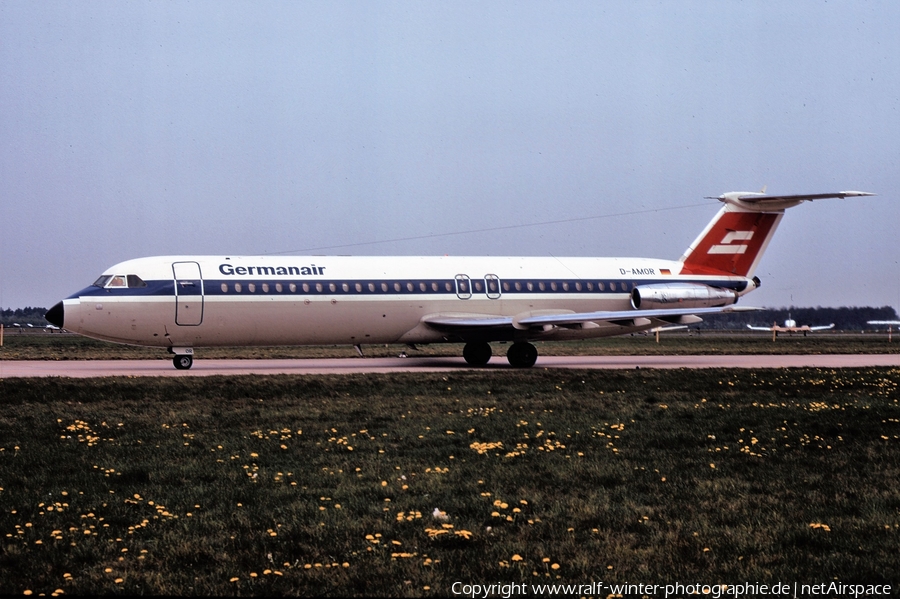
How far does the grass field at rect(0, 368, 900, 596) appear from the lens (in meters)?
7.30

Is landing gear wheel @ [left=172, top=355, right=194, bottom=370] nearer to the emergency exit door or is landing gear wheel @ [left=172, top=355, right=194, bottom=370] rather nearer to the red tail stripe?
the emergency exit door

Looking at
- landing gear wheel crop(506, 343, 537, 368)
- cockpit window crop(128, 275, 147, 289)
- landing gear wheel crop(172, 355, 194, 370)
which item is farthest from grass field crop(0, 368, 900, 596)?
landing gear wheel crop(506, 343, 537, 368)

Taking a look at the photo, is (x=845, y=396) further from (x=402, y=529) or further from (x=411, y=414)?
(x=402, y=529)

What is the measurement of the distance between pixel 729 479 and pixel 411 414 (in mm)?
6596

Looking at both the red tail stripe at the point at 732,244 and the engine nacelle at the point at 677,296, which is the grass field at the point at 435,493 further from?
the red tail stripe at the point at 732,244

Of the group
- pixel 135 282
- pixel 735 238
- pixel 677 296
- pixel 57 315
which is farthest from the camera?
pixel 735 238

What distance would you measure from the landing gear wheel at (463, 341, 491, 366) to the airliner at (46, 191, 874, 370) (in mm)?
36

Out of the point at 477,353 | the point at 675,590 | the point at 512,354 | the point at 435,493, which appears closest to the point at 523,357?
the point at 512,354

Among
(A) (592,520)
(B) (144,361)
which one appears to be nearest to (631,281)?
(B) (144,361)

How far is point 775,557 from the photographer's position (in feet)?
25.0

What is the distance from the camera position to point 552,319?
29641 millimetres

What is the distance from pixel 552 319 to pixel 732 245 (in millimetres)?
9273

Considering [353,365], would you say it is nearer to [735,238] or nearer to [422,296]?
[422,296]

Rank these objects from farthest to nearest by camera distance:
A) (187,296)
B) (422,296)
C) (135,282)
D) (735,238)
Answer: (735,238) → (422,296) → (187,296) → (135,282)
